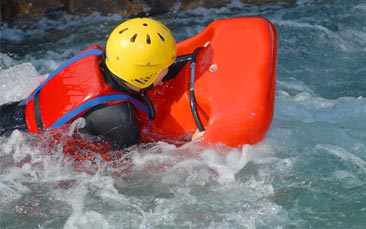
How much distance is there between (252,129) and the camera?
490cm

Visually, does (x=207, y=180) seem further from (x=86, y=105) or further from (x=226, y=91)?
(x=86, y=105)

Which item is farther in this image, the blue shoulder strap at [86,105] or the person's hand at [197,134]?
the person's hand at [197,134]

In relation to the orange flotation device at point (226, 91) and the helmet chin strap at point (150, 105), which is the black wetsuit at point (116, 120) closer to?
the helmet chin strap at point (150, 105)

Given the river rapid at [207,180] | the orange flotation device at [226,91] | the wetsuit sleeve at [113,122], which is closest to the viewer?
the river rapid at [207,180]

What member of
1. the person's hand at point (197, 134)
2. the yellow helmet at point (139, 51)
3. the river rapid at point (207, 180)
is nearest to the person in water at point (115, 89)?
the yellow helmet at point (139, 51)

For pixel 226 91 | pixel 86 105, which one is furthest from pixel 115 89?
pixel 226 91

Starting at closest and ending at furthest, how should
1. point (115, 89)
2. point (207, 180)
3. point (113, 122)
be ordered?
point (113, 122), point (115, 89), point (207, 180)

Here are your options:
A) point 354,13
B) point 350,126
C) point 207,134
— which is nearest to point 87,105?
point 207,134

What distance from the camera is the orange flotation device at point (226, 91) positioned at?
4891mm

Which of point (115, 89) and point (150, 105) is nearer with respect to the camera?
point (115, 89)

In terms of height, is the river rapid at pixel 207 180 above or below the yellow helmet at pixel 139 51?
below

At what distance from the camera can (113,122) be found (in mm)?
4715

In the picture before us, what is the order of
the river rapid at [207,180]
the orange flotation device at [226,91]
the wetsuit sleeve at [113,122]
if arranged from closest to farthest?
the river rapid at [207,180], the wetsuit sleeve at [113,122], the orange flotation device at [226,91]

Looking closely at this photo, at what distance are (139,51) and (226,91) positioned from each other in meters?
0.72
